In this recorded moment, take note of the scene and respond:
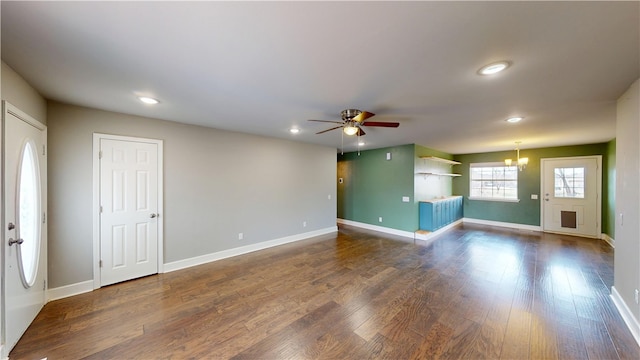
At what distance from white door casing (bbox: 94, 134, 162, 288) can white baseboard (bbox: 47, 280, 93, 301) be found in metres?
0.08

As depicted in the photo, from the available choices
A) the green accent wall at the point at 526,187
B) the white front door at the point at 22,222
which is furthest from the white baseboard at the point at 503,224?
the white front door at the point at 22,222

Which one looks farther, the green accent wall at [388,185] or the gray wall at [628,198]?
the green accent wall at [388,185]

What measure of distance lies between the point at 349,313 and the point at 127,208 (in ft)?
11.1

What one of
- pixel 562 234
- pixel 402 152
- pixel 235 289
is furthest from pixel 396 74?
pixel 562 234

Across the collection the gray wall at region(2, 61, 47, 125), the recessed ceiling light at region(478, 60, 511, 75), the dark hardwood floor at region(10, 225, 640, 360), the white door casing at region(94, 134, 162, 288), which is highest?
the recessed ceiling light at region(478, 60, 511, 75)

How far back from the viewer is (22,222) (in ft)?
7.25

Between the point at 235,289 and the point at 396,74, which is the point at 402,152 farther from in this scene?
the point at 235,289

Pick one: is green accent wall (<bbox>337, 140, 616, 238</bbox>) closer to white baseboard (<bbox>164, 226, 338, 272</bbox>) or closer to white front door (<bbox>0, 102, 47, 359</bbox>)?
white baseboard (<bbox>164, 226, 338, 272</bbox>)

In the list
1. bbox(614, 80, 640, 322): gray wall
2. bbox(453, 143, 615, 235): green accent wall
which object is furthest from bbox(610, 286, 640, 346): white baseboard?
bbox(453, 143, 615, 235): green accent wall

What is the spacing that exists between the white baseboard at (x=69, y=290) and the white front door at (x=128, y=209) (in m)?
0.15

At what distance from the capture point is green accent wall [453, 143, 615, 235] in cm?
542

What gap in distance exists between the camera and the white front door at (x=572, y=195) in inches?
220

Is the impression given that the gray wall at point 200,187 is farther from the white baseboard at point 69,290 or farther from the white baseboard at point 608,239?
the white baseboard at point 608,239

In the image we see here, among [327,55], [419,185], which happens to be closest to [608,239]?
[419,185]
